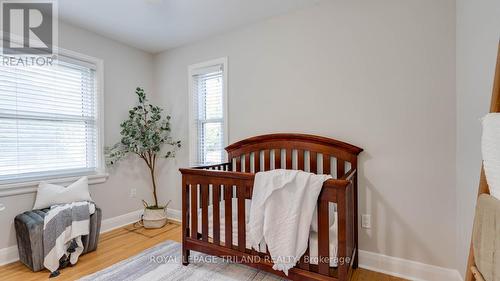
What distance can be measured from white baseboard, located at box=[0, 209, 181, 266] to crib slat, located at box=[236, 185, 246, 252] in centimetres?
167

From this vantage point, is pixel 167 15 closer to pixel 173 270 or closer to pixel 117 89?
pixel 117 89

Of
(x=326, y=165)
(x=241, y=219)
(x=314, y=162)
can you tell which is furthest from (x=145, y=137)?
(x=326, y=165)

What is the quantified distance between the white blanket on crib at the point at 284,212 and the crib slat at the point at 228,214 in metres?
0.22

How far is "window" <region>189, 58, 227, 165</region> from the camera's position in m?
2.80

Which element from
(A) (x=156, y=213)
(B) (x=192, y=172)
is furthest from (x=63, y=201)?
(B) (x=192, y=172)

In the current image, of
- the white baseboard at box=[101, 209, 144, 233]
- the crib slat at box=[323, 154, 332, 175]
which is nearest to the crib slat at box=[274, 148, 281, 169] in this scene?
the crib slat at box=[323, 154, 332, 175]

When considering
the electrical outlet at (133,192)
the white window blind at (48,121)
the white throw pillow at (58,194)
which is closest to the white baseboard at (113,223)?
the electrical outlet at (133,192)

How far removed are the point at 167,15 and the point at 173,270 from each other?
93.6 inches

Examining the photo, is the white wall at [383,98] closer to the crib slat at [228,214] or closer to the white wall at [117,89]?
the crib slat at [228,214]

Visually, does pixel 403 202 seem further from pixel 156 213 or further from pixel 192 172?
pixel 156 213

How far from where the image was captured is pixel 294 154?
2188 millimetres

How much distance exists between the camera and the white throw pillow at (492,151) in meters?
0.76

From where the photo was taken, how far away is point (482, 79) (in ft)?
4.14

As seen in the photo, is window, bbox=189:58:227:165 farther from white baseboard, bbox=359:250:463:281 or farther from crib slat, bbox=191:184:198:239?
white baseboard, bbox=359:250:463:281
